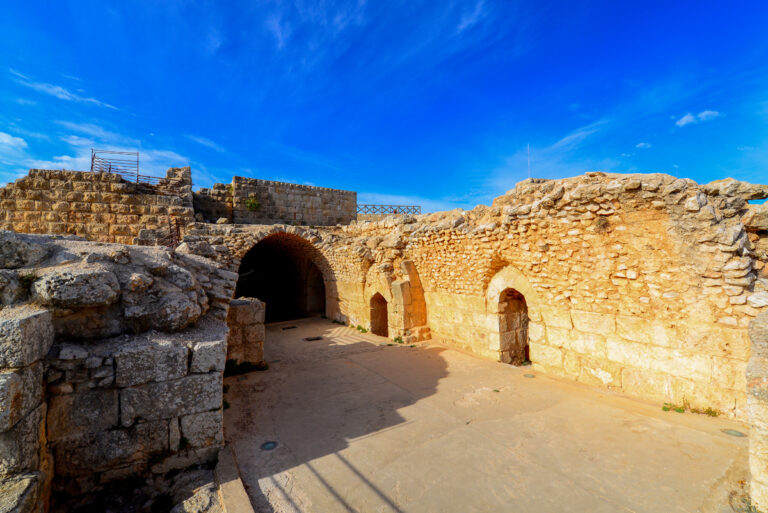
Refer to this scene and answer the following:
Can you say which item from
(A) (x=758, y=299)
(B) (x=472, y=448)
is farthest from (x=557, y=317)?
(B) (x=472, y=448)

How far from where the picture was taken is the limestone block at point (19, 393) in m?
2.44

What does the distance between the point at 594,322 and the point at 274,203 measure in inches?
559

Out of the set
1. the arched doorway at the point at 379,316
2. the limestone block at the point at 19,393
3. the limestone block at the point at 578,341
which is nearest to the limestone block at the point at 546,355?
the limestone block at the point at 578,341

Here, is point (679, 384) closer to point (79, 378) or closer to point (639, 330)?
point (639, 330)

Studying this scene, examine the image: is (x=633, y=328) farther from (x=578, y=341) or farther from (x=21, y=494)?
(x=21, y=494)

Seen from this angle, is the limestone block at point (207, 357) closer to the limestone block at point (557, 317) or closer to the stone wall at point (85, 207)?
the limestone block at point (557, 317)

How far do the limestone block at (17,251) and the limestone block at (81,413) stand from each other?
1300 millimetres

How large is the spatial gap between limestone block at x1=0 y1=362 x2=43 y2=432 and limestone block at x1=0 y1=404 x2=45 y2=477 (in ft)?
0.23

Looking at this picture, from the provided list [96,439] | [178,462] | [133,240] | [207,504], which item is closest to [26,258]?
[96,439]

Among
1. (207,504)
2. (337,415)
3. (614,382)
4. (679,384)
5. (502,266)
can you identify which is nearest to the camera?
(207,504)

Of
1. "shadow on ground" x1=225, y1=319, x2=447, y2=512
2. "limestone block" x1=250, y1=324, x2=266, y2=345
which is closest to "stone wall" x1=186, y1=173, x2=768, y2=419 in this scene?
"shadow on ground" x1=225, y1=319, x2=447, y2=512

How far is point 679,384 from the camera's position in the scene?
4488 mm

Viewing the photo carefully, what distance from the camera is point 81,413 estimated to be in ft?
10.1

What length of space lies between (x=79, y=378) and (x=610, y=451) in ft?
17.5
